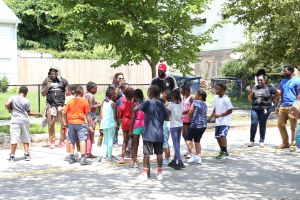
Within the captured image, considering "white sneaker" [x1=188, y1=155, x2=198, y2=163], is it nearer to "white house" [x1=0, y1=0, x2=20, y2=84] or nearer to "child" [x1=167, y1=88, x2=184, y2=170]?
"child" [x1=167, y1=88, x2=184, y2=170]

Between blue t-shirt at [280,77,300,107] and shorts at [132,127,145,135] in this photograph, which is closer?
shorts at [132,127,145,135]

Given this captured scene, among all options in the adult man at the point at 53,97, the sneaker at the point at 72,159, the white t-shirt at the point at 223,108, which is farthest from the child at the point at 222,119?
the adult man at the point at 53,97

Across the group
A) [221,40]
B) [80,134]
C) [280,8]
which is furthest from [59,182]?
[221,40]

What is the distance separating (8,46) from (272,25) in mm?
17954

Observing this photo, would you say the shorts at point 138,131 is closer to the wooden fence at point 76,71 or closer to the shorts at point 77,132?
the shorts at point 77,132

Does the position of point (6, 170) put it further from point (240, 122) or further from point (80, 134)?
point (240, 122)

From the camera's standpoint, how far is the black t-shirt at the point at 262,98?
1230cm

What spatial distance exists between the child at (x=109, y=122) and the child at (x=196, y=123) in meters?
1.41

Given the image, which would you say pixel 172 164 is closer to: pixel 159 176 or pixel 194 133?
pixel 194 133

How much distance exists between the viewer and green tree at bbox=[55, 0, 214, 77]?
51.7 ft

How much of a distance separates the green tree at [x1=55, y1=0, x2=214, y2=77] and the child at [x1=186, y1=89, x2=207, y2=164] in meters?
5.57

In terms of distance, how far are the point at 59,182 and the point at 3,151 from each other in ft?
13.3

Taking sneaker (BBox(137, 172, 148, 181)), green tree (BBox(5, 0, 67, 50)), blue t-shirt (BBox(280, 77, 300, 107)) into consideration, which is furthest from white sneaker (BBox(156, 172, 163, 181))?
green tree (BBox(5, 0, 67, 50))

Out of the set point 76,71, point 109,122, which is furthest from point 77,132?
point 76,71
